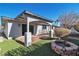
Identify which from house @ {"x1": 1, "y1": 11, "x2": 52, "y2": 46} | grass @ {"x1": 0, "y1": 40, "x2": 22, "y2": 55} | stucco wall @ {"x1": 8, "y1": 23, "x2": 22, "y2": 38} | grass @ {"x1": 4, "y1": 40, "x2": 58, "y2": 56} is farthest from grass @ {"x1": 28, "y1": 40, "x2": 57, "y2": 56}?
stucco wall @ {"x1": 8, "y1": 23, "x2": 22, "y2": 38}

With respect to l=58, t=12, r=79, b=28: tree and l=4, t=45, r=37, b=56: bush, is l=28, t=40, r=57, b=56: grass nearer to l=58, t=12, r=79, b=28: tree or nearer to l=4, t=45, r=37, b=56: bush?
l=4, t=45, r=37, b=56: bush

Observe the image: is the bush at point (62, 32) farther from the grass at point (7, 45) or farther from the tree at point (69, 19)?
the grass at point (7, 45)

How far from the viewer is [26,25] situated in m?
5.65

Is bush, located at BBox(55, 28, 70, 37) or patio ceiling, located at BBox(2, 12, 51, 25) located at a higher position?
patio ceiling, located at BBox(2, 12, 51, 25)

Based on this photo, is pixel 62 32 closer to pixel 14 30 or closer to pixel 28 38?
pixel 28 38

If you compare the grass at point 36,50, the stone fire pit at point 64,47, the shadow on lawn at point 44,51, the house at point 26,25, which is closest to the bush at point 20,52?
the grass at point 36,50

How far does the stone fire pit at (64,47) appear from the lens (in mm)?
5508

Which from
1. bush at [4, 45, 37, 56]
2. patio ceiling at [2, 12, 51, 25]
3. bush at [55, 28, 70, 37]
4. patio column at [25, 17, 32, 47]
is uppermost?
patio ceiling at [2, 12, 51, 25]

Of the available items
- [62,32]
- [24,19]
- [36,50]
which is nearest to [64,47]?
[62,32]

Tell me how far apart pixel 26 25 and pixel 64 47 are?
111 centimetres

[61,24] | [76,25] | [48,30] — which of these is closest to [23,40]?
[48,30]

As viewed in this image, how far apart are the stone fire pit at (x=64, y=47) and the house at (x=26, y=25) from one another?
413mm

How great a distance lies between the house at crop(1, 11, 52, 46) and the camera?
5.61 meters

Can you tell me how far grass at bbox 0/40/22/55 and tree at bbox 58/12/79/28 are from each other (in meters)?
1.29
